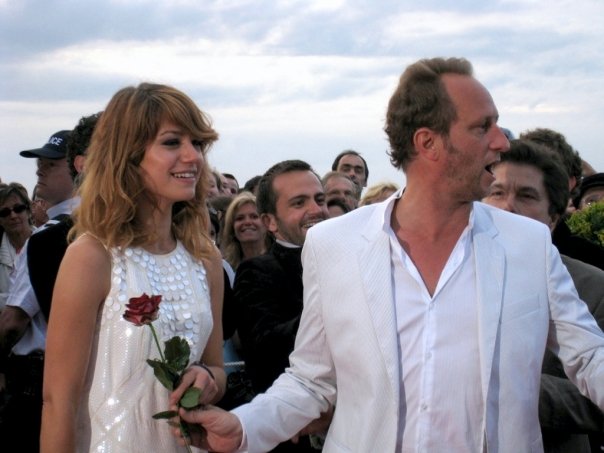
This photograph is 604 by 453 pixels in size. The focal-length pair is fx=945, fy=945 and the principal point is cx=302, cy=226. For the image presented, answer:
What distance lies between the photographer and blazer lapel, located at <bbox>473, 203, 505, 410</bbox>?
320 centimetres

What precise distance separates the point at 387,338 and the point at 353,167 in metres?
7.32

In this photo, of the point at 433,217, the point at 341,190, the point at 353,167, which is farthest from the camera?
the point at 353,167

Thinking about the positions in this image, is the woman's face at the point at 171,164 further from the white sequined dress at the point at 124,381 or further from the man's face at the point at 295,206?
the man's face at the point at 295,206

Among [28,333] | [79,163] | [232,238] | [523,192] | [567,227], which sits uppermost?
[79,163]

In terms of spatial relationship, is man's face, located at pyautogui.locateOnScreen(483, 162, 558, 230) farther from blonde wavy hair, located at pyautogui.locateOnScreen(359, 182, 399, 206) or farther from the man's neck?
blonde wavy hair, located at pyautogui.locateOnScreen(359, 182, 399, 206)

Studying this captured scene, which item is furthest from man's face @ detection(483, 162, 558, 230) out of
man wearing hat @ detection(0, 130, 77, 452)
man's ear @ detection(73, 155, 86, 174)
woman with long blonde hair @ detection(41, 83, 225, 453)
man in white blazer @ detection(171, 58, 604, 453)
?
man wearing hat @ detection(0, 130, 77, 452)

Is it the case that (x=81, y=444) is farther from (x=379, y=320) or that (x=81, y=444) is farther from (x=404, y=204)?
(x=404, y=204)

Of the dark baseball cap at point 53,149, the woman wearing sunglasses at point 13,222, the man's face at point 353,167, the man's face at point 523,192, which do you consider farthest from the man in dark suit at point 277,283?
the man's face at point 353,167

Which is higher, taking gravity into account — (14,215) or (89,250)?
(89,250)

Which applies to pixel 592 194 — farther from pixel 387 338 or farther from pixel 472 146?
pixel 387 338

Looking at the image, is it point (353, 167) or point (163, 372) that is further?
point (353, 167)

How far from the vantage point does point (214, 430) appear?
11.2ft

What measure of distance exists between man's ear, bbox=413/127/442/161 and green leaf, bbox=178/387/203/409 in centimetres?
123

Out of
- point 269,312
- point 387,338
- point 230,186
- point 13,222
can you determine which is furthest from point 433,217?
point 230,186
